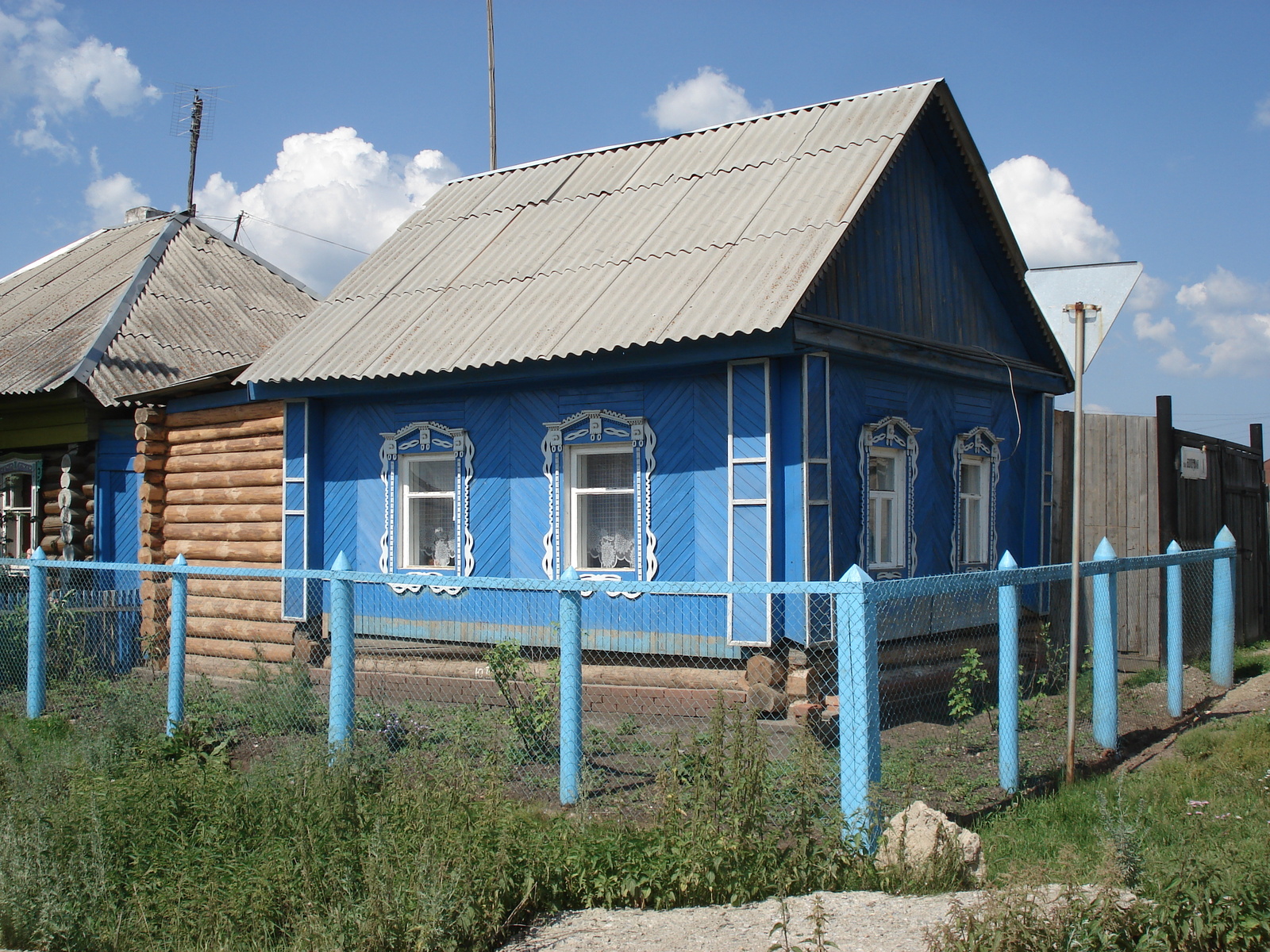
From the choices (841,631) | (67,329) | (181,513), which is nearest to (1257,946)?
(841,631)

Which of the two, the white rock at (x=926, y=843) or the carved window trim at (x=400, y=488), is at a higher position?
the carved window trim at (x=400, y=488)

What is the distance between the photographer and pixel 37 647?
9.44 meters

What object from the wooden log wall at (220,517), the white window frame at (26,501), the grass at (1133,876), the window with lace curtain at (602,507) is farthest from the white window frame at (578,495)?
the white window frame at (26,501)

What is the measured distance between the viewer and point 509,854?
492 cm

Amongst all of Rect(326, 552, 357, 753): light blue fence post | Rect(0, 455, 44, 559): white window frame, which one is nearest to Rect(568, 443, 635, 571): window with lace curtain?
Rect(326, 552, 357, 753): light blue fence post

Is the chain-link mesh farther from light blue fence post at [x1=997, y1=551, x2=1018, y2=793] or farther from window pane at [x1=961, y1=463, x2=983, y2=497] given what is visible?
window pane at [x1=961, y1=463, x2=983, y2=497]

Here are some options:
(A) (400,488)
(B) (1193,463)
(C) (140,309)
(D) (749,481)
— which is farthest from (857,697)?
(C) (140,309)

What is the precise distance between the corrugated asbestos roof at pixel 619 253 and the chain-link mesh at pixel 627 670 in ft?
7.85

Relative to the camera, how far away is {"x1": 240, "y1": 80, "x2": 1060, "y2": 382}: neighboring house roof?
31.1ft

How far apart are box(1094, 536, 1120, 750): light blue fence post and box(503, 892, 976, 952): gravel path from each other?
3.54 m

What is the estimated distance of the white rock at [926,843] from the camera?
16.1ft

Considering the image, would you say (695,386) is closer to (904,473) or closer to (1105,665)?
(904,473)

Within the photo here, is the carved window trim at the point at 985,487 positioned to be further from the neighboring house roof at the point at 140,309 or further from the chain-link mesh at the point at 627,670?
the neighboring house roof at the point at 140,309

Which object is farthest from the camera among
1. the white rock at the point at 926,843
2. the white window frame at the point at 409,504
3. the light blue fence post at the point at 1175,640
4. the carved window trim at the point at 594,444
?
the white window frame at the point at 409,504
